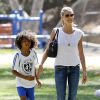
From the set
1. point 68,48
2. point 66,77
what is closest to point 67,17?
point 68,48

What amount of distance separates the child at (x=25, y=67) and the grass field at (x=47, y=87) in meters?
3.69

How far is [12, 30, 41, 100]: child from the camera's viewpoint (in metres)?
8.02

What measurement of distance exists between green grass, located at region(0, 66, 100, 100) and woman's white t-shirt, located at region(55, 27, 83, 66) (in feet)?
12.4

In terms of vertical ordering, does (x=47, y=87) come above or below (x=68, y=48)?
below

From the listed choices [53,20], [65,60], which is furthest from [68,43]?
[53,20]

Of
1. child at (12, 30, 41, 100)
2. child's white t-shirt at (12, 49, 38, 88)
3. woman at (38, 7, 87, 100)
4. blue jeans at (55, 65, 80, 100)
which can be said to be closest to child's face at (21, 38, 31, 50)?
child at (12, 30, 41, 100)

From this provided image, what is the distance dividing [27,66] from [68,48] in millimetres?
663

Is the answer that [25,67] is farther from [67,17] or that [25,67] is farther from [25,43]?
[67,17]

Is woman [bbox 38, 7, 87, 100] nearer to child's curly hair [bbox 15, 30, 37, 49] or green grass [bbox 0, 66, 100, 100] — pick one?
child's curly hair [bbox 15, 30, 37, 49]

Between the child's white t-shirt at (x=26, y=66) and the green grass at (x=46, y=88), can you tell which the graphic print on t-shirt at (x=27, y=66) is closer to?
the child's white t-shirt at (x=26, y=66)

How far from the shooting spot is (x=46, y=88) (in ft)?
44.9

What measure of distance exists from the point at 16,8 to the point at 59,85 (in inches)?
1123

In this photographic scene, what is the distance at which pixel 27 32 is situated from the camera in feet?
26.7

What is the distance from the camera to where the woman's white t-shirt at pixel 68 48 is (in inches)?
318
